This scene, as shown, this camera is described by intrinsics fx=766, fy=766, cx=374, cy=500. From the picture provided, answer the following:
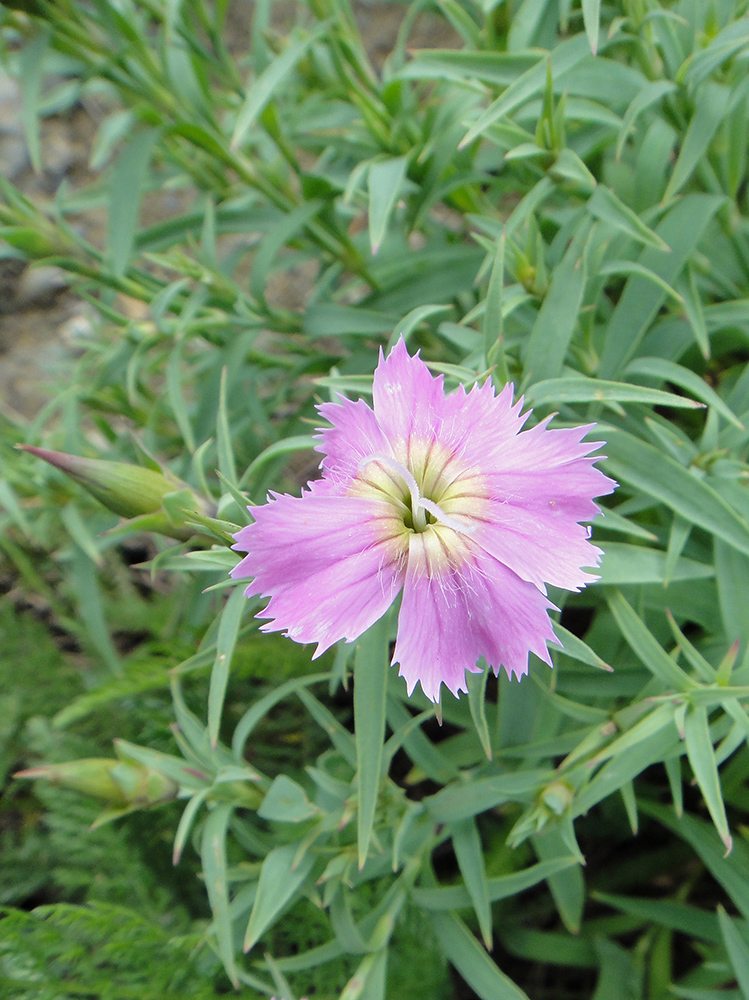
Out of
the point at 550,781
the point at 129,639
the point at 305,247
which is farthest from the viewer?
the point at 129,639

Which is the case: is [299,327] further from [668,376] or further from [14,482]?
[668,376]

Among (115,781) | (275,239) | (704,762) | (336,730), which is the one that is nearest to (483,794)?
(336,730)

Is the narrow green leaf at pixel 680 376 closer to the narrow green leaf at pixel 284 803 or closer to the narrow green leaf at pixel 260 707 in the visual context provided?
the narrow green leaf at pixel 260 707

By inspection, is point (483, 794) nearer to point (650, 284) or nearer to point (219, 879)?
point (219, 879)

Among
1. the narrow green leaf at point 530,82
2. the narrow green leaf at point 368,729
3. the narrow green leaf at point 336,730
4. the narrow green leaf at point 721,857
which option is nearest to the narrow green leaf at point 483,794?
the narrow green leaf at point 336,730

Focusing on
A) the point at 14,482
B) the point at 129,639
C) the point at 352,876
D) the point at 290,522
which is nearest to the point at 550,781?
the point at 352,876

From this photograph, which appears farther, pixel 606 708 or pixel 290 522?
pixel 606 708
